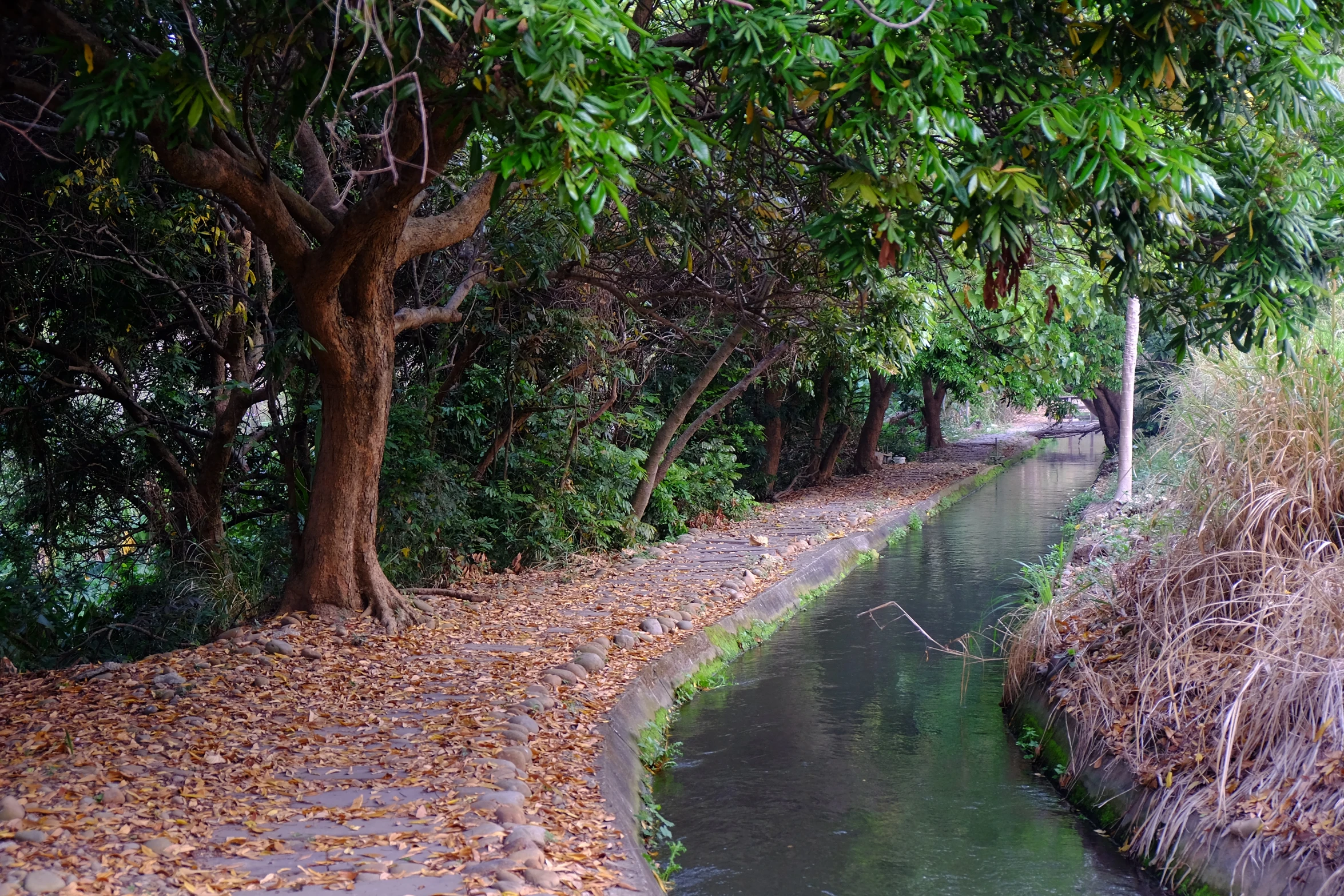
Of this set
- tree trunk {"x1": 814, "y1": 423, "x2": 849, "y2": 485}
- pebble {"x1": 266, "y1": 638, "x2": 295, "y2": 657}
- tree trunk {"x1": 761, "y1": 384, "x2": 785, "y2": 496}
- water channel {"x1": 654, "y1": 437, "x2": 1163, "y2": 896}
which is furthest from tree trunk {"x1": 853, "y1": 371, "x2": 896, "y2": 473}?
pebble {"x1": 266, "y1": 638, "x2": 295, "y2": 657}

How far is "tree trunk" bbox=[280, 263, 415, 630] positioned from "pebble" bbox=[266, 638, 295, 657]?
2.53 feet

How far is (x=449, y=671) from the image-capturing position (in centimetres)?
720

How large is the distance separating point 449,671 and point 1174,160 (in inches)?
210

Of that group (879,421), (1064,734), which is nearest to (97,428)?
(1064,734)

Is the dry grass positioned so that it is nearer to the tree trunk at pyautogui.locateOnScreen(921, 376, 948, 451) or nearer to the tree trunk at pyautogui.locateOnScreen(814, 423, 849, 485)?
the tree trunk at pyautogui.locateOnScreen(814, 423, 849, 485)

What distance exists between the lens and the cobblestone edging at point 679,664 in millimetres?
5663

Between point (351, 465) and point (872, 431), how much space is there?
1812cm

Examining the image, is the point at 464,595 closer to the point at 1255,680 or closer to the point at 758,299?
the point at 758,299

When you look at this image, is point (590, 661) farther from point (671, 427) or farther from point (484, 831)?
point (671, 427)

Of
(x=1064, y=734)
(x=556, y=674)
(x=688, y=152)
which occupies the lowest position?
(x=1064, y=734)

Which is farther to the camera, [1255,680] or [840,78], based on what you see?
[1255,680]

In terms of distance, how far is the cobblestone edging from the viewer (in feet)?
18.6

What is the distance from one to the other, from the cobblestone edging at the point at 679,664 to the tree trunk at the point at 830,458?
13.3ft

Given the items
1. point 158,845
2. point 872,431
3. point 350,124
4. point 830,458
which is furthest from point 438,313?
point 872,431
